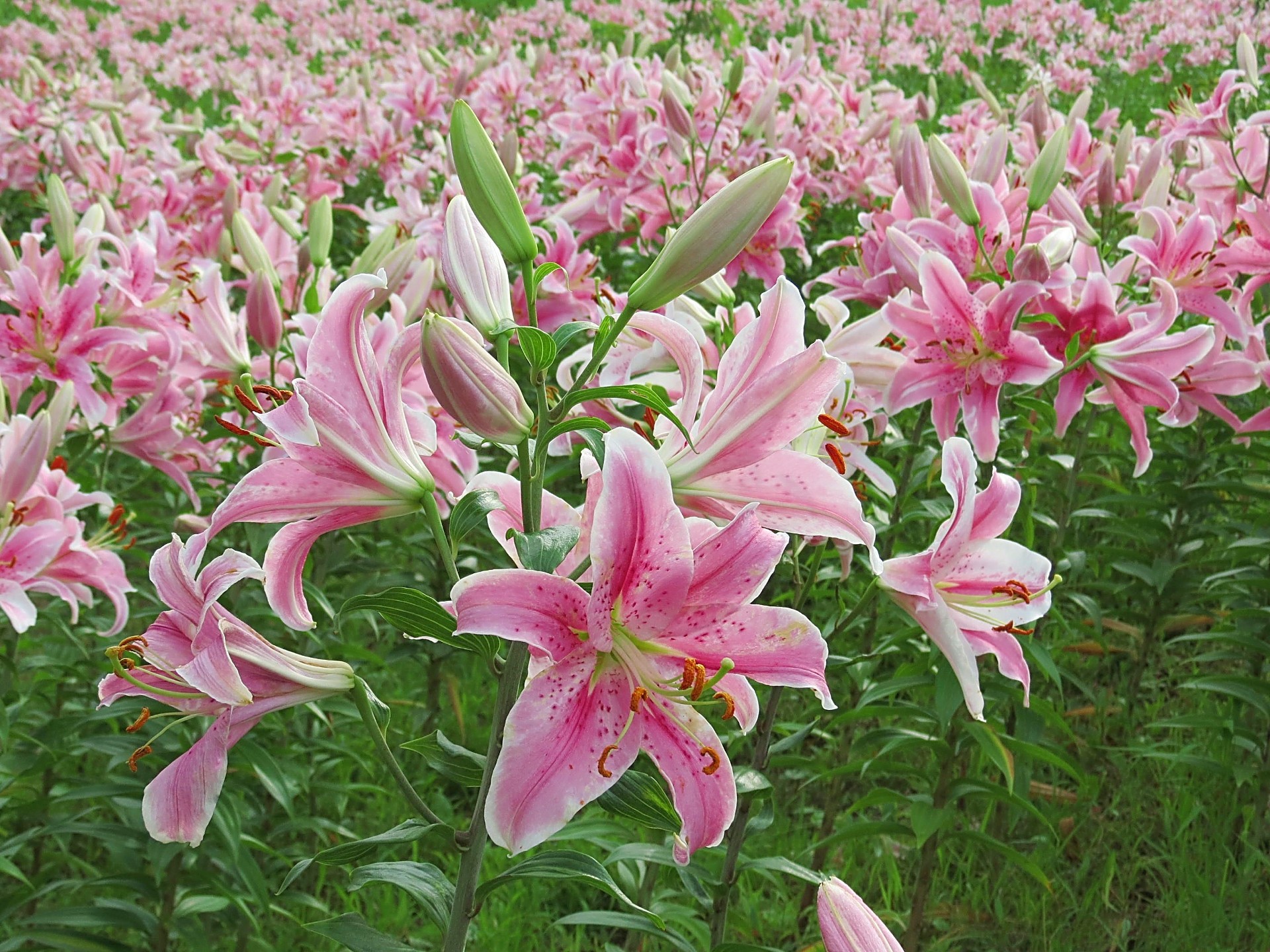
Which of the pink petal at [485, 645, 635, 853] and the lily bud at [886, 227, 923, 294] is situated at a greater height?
the pink petal at [485, 645, 635, 853]

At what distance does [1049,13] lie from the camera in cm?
796

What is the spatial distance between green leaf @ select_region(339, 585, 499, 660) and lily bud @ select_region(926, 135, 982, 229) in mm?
1297

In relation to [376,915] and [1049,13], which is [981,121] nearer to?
[376,915]

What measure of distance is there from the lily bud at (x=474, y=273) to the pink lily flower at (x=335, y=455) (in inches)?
2.4

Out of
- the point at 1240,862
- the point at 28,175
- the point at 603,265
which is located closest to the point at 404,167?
the point at 603,265

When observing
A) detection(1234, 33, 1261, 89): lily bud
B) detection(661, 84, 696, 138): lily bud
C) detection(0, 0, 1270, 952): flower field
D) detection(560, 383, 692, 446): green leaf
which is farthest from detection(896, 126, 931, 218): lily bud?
detection(560, 383, 692, 446): green leaf

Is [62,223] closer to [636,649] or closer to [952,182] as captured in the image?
[952,182]

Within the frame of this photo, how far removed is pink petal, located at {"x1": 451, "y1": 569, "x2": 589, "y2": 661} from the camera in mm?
770

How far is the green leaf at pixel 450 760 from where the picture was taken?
990mm

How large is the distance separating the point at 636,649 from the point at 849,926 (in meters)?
0.24

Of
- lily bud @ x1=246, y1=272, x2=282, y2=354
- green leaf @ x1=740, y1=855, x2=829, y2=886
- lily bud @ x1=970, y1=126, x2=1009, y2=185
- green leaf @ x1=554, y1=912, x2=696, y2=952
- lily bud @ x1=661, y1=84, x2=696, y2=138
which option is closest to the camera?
green leaf @ x1=740, y1=855, x2=829, y2=886

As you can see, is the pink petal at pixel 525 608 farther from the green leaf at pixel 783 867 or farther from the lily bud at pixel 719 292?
the lily bud at pixel 719 292

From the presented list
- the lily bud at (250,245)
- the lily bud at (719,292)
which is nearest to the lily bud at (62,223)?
the lily bud at (250,245)

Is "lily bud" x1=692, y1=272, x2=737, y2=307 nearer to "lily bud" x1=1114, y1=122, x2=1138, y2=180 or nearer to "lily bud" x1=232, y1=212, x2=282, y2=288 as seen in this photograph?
"lily bud" x1=232, y1=212, x2=282, y2=288
